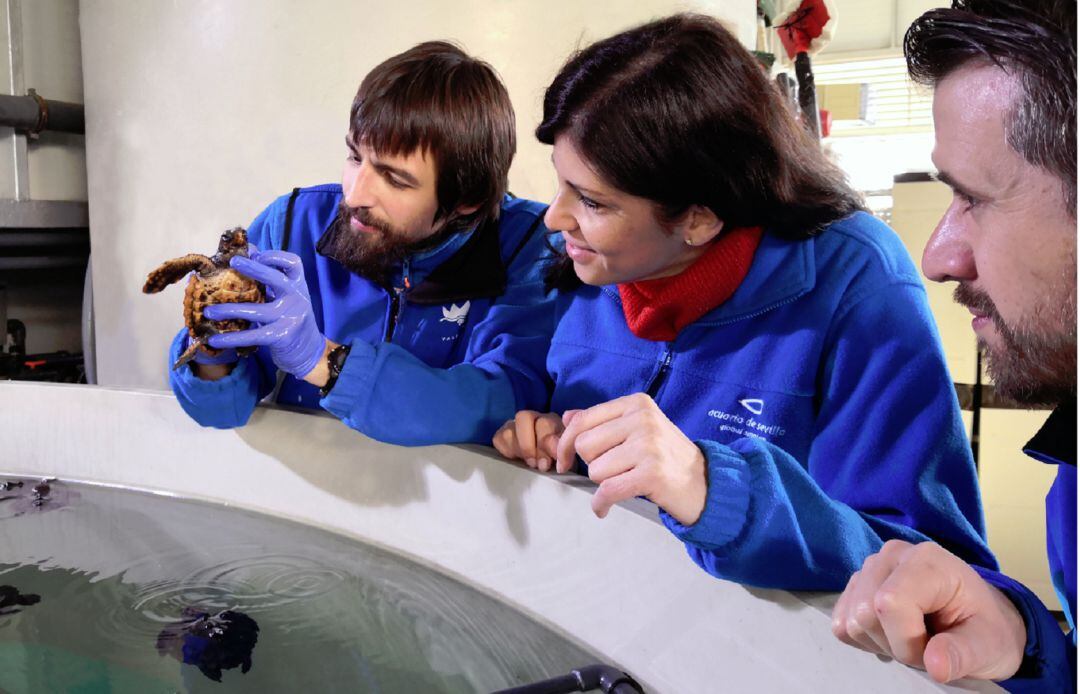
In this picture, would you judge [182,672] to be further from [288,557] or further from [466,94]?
[466,94]

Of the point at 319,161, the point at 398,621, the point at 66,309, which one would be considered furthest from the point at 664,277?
the point at 66,309

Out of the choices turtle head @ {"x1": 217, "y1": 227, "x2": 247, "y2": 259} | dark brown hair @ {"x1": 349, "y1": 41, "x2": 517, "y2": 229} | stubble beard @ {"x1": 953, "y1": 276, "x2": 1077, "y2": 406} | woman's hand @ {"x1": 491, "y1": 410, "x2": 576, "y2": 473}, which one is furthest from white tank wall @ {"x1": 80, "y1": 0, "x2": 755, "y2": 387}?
stubble beard @ {"x1": 953, "y1": 276, "x2": 1077, "y2": 406}

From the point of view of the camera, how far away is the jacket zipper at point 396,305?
4.21 ft

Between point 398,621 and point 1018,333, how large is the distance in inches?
24.8

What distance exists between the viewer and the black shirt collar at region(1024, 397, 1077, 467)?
0.56 metres

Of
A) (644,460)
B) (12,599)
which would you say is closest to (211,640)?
(12,599)

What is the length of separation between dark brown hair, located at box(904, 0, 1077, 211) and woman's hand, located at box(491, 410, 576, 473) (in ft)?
1.67

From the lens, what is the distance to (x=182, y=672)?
825mm

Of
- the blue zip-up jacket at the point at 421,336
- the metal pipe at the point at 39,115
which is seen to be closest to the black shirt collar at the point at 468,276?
the blue zip-up jacket at the point at 421,336

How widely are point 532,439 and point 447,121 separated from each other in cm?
48

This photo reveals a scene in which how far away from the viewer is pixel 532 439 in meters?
0.96

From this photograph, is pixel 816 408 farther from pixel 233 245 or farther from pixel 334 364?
pixel 233 245

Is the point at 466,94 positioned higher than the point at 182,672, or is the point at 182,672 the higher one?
the point at 466,94

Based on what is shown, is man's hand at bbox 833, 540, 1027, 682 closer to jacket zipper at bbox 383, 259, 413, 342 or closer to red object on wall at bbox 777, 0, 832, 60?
jacket zipper at bbox 383, 259, 413, 342
